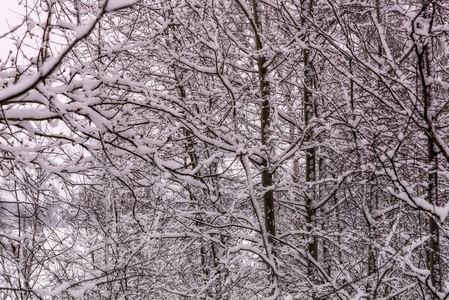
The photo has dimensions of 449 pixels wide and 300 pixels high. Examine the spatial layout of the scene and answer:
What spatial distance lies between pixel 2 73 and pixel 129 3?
204 cm

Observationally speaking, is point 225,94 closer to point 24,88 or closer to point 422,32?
point 422,32

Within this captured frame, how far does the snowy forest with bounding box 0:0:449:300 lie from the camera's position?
2.85 m

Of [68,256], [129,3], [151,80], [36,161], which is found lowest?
[68,256]

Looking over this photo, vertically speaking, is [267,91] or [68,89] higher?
[267,91]

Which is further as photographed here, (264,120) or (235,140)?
(264,120)

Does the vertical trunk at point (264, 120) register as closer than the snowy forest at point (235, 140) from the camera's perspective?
No

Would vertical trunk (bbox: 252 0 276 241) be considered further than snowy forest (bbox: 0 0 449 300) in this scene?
A: Yes

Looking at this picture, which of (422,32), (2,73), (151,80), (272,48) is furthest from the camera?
(151,80)

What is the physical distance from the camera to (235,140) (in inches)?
204

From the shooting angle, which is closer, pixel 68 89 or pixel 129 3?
pixel 129 3

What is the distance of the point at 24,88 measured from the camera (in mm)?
1298

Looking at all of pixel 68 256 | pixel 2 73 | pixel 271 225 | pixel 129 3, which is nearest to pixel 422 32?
pixel 129 3

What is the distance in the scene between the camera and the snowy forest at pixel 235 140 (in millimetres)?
2848

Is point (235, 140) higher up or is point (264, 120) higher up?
point (264, 120)
